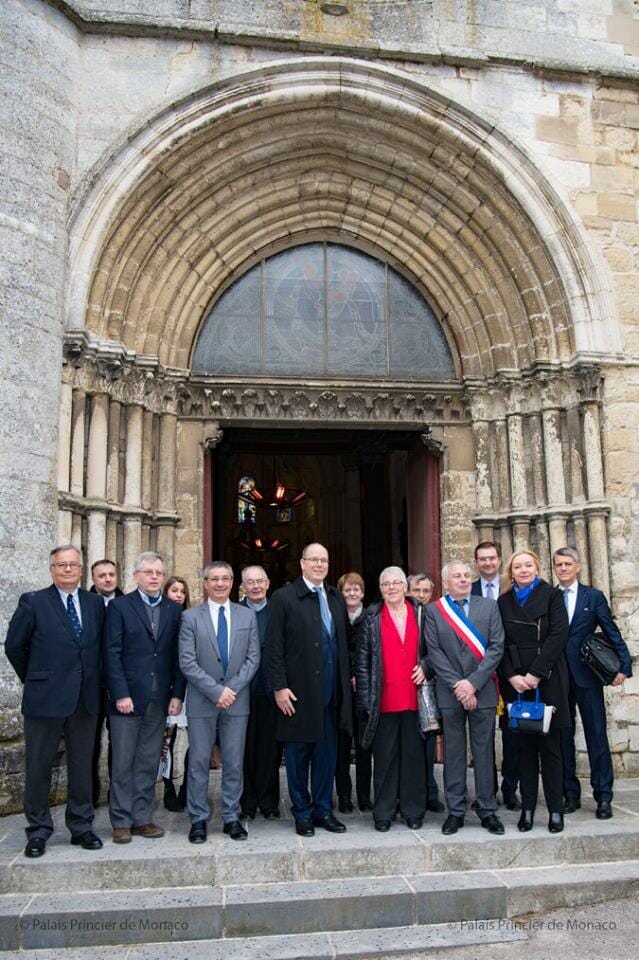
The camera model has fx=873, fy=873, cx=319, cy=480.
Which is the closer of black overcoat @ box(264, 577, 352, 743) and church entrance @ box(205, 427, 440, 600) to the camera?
black overcoat @ box(264, 577, 352, 743)

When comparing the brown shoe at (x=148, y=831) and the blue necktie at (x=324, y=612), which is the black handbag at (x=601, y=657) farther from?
the brown shoe at (x=148, y=831)

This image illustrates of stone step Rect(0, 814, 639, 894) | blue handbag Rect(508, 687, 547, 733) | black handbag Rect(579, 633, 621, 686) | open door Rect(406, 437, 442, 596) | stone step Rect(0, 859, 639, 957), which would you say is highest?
open door Rect(406, 437, 442, 596)

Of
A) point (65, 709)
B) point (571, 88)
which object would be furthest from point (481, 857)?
point (571, 88)

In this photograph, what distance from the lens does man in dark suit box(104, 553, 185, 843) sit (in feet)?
15.4

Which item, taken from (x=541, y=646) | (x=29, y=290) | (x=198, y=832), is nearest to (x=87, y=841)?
(x=198, y=832)

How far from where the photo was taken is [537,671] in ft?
15.7

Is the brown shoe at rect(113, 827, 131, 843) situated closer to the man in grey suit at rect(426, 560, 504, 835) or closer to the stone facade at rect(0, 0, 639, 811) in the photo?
the man in grey suit at rect(426, 560, 504, 835)

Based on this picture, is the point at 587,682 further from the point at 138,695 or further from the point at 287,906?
the point at 138,695

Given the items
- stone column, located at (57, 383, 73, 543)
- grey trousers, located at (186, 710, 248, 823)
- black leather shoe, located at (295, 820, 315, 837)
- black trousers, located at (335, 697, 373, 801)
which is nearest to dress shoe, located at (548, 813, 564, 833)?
black trousers, located at (335, 697, 373, 801)

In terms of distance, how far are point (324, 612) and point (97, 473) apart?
256 cm

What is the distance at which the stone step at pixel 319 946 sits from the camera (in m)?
3.76

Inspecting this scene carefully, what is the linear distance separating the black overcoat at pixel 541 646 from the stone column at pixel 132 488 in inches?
125

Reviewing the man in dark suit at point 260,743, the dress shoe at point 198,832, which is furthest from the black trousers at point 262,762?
the dress shoe at point 198,832

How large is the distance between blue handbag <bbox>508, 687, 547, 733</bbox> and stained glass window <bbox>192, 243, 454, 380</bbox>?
392cm
